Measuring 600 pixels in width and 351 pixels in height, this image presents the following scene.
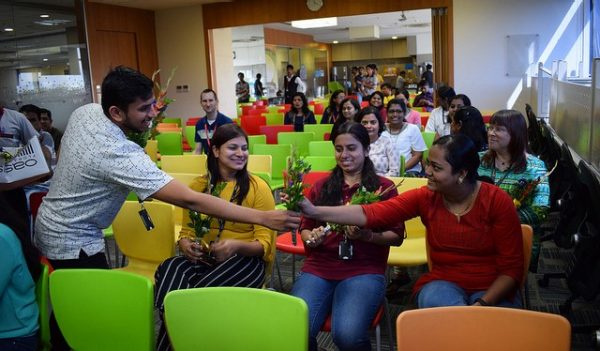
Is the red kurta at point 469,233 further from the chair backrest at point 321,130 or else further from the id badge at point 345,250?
the chair backrest at point 321,130

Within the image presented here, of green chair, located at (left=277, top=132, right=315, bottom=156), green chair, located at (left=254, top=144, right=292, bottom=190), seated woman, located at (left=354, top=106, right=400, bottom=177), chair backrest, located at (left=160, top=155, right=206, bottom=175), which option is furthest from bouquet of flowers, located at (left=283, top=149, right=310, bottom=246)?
green chair, located at (left=277, top=132, right=315, bottom=156)

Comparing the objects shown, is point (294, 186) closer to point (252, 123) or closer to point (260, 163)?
point (260, 163)

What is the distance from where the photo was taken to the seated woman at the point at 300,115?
25.6ft

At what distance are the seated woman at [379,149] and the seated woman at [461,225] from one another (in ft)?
6.66

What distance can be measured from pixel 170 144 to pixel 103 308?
5.02 meters

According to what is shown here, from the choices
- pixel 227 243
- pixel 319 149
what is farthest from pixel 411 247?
pixel 319 149

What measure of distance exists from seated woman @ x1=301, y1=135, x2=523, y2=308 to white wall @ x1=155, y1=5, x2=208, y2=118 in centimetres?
928

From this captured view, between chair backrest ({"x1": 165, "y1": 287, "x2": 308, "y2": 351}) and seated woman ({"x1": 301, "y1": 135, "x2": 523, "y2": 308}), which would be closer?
chair backrest ({"x1": 165, "y1": 287, "x2": 308, "y2": 351})

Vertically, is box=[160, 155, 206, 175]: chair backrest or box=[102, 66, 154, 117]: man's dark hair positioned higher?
box=[102, 66, 154, 117]: man's dark hair

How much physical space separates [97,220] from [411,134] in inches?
133

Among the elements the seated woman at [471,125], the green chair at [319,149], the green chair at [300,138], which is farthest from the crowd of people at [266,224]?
the green chair at [300,138]

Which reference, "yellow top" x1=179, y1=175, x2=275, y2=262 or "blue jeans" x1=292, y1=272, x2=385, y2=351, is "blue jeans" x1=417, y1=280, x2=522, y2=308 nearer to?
"blue jeans" x1=292, y1=272, x2=385, y2=351

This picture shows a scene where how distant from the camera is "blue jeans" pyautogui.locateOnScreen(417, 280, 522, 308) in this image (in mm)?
2338

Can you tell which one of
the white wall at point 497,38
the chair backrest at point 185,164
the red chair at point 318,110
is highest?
the white wall at point 497,38
